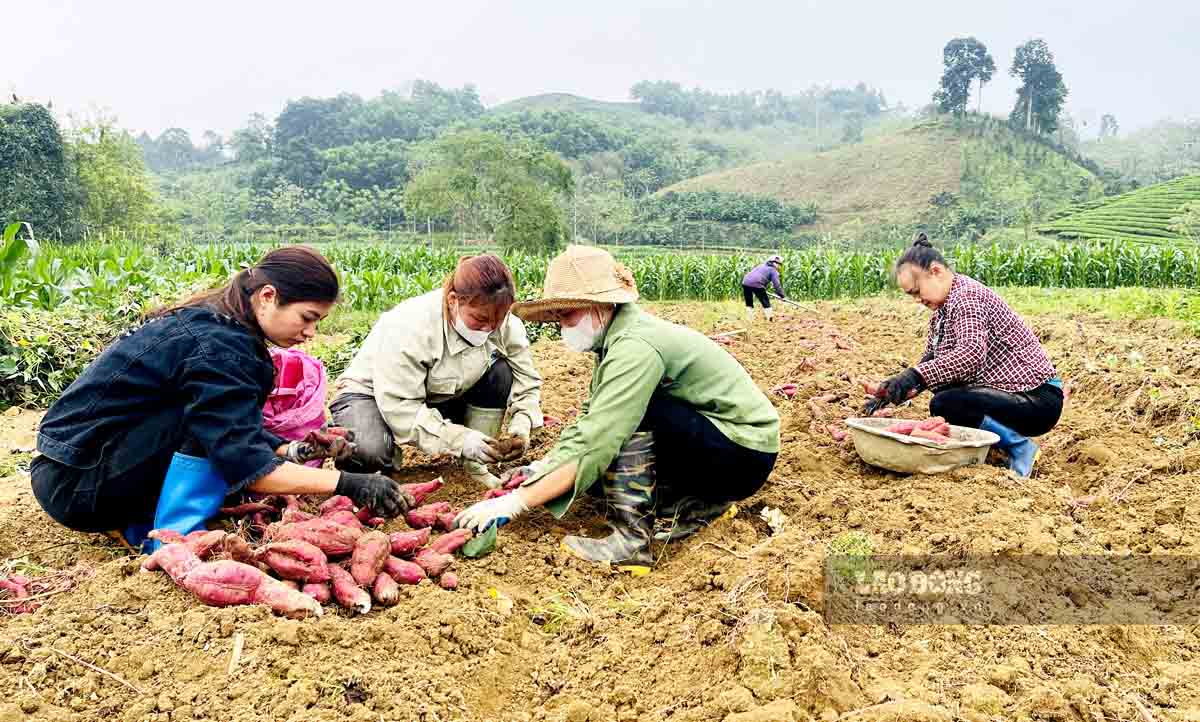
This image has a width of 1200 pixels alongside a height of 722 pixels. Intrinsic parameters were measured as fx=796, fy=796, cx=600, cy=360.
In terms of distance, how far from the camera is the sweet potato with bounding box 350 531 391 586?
2555mm

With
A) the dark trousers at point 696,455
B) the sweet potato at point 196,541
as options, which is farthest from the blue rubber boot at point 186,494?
the dark trousers at point 696,455

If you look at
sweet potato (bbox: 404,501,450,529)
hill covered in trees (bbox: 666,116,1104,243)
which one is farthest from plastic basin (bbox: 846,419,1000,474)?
hill covered in trees (bbox: 666,116,1104,243)

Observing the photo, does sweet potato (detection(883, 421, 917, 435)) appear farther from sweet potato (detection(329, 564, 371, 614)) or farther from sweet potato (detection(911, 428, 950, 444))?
sweet potato (detection(329, 564, 371, 614))

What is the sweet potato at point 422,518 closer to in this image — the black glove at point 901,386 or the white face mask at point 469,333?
the white face mask at point 469,333

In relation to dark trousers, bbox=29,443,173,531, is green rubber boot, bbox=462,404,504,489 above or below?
below

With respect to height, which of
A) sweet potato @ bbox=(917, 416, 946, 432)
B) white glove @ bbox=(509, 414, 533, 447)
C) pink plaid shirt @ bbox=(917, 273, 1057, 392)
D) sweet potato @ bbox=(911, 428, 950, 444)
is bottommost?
white glove @ bbox=(509, 414, 533, 447)

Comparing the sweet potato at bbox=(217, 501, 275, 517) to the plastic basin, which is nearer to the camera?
the sweet potato at bbox=(217, 501, 275, 517)

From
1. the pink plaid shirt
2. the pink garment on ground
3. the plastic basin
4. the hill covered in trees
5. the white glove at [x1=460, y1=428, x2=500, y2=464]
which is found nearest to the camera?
the pink garment on ground

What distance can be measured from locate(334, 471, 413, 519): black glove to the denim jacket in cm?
25

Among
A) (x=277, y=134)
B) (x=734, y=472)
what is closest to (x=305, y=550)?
(x=734, y=472)

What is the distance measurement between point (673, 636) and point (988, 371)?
2.58m

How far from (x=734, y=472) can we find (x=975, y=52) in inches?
3410

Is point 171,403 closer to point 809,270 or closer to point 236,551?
point 236,551

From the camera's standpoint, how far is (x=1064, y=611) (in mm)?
2521
